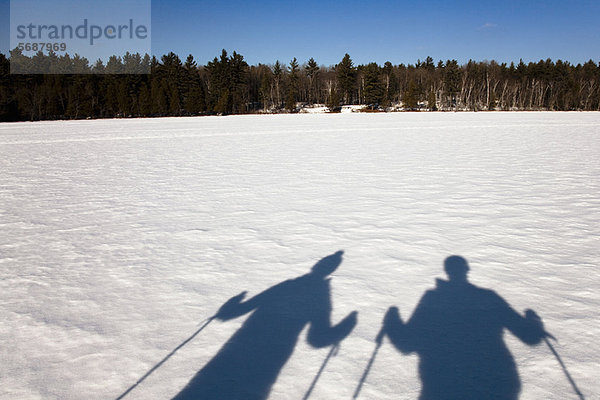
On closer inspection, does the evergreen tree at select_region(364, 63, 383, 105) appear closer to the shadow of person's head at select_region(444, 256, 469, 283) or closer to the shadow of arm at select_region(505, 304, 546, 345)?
the shadow of person's head at select_region(444, 256, 469, 283)

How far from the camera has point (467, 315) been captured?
11.1ft

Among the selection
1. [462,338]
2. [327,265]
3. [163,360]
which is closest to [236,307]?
[163,360]

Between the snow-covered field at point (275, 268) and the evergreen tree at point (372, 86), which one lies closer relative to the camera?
the snow-covered field at point (275, 268)

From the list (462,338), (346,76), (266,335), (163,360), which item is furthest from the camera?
(346,76)

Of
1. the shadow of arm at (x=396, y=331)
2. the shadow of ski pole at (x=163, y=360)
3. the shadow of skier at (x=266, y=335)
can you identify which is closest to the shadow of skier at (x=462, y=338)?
the shadow of arm at (x=396, y=331)

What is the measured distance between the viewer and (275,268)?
14.7 ft

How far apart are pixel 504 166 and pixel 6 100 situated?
67298 millimetres

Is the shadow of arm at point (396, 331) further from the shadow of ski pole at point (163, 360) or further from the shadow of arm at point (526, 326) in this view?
the shadow of ski pole at point (163, 360)

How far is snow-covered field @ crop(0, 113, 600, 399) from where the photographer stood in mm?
2725

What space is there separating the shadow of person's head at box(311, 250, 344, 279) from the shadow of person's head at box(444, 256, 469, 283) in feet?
4.26

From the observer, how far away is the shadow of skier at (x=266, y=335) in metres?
2.58

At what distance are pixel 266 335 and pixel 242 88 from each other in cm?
8020

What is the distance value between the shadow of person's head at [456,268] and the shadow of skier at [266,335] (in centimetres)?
144

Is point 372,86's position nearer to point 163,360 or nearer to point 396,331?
point 396,331
